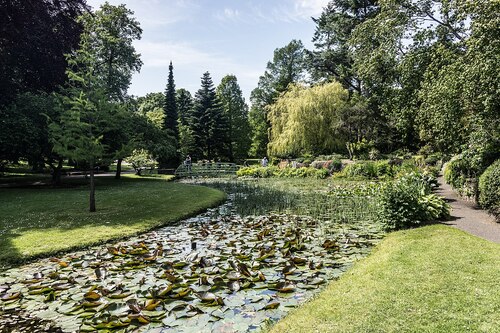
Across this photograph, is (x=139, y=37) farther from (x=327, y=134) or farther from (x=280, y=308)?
(x=280, y=308)

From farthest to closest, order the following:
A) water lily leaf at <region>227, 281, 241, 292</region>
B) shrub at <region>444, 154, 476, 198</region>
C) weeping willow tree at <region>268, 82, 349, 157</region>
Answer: weeping willow tree at <region>268, 82, 349, 157</region> < shrub at <region>444, 154, 476, 198</region> < water lily leaf at <region>227, 281, 241, 292</region>

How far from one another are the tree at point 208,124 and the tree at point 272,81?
5805mm

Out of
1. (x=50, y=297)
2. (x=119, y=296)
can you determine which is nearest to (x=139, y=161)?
(x=50, y=297)

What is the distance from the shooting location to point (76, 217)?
28.2 ft

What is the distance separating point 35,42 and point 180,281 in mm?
14371

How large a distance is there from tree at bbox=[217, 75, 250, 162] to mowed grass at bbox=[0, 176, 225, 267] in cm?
2775

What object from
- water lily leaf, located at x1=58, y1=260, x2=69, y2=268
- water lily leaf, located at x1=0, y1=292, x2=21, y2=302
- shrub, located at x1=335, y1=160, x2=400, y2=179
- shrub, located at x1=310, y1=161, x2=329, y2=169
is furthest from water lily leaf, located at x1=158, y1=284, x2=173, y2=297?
shrub, located at x1=310, y1=161, x2=329, y2=169

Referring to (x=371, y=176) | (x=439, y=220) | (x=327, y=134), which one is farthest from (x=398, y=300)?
(x=327, y=134)

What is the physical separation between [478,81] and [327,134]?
1804 centimetres

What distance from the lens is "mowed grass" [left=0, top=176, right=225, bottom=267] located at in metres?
6.30

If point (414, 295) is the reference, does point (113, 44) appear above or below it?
above

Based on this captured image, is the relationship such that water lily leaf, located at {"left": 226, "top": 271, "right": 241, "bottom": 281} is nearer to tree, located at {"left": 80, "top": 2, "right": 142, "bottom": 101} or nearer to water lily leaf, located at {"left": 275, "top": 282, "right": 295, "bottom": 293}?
water lily leaf, located at {"left": 275, "top": 282, "right": 295, "bottom": 293}

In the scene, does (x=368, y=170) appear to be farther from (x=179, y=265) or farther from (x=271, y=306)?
(x=271, y=306)

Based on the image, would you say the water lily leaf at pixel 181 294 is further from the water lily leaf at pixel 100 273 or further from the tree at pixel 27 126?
the tree at pixel 27 126
